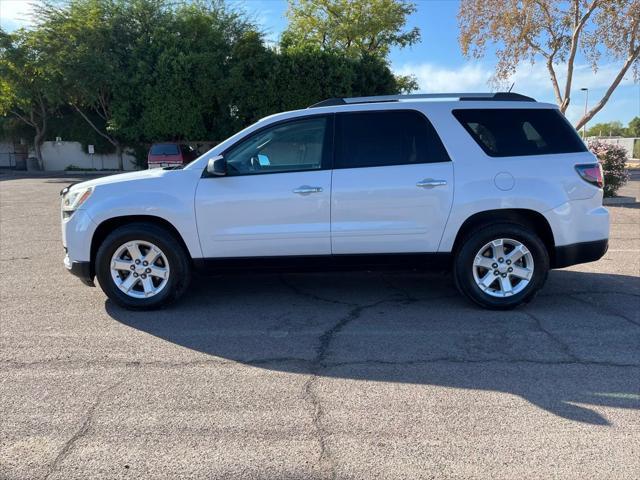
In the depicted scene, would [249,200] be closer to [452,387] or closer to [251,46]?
[452,387]

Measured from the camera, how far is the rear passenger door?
5070 mm

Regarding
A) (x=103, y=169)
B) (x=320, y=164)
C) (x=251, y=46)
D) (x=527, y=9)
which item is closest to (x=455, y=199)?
(x=320, y=164)

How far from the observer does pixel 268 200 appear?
16.6 feet

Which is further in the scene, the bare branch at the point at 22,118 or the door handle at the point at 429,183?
the bare branch at the point at 22,118

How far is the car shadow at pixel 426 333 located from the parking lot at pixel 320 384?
0.07 feet

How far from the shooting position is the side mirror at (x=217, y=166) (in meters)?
4.95

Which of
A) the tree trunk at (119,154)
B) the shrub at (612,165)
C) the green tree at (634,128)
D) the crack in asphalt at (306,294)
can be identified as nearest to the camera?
the crack in asphalt at (306,294)

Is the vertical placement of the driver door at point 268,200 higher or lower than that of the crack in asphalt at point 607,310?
higher

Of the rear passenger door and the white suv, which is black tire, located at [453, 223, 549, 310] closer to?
the white suv

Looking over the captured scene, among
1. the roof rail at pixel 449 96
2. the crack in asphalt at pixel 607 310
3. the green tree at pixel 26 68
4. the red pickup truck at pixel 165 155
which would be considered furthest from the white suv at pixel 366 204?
the green tree at pixel 26 68

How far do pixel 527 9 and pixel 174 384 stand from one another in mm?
21450

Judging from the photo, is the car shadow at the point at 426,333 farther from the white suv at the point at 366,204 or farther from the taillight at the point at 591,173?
the taillight at the point at 591,173

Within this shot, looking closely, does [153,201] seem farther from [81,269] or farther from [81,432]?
[81,432]

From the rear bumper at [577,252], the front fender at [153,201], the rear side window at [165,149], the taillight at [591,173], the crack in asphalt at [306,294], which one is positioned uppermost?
the rear side window at [165,149]
